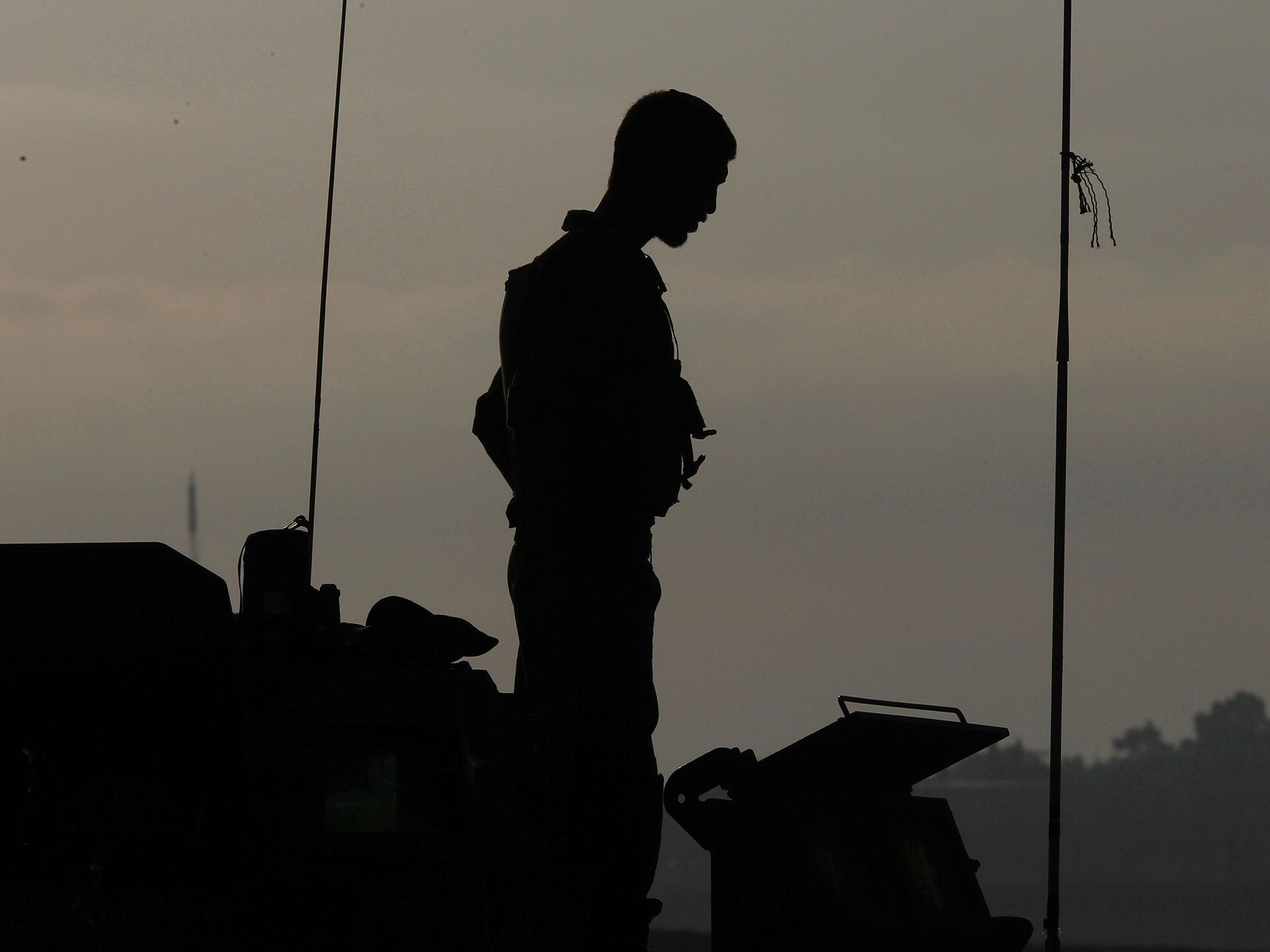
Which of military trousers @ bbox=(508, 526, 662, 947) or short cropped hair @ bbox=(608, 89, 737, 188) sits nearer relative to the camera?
military trousers @ bbox=(508, 526, 662, 947)

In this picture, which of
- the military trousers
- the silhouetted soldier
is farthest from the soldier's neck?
the military trousers

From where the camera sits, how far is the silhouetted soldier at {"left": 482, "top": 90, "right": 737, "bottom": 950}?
5020 millimetres

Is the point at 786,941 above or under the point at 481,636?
under

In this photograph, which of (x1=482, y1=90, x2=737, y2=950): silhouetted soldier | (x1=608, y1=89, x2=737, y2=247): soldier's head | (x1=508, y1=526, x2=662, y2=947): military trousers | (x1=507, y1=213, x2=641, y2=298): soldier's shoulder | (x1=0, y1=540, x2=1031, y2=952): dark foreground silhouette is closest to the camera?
(x1=0, y1=540, x2=1031, y2=952): dark foreground silhouette

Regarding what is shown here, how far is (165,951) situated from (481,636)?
1.13 meters

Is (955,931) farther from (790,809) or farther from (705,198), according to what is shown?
(705,198)

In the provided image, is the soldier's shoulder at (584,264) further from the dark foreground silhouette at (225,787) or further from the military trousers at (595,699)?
the dark foreground silhouette at (225,787)

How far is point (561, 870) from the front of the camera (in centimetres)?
435

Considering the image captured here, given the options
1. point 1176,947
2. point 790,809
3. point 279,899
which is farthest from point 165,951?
point 1176,947

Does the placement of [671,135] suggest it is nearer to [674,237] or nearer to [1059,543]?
[674,237]

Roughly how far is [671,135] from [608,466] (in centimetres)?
93

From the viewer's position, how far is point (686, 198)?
576 cm

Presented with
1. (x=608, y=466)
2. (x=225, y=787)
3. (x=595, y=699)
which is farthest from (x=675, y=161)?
(x=225, y=787)

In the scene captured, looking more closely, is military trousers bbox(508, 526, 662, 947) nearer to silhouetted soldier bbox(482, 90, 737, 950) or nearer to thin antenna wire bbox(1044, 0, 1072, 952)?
silhouetted soldier bbox(482, 90, 737, 950)
